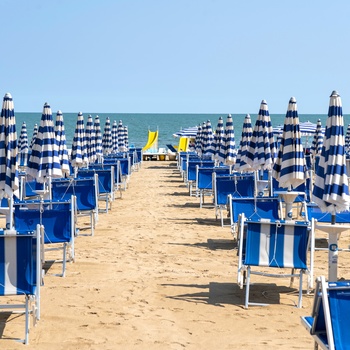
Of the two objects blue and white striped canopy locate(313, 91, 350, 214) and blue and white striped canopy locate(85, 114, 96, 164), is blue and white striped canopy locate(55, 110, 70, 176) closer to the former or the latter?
blue and white striped canopy locate(85, 114, 96, 164)

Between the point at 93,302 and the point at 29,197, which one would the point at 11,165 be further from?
the point at 29,197

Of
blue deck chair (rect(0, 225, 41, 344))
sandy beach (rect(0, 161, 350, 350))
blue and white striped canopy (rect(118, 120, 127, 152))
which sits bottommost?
sandy beach (rect(0, 161, 350, 350))

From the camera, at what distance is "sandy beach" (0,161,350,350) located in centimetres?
508

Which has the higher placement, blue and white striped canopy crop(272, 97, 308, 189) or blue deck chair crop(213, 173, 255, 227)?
blue and white striped canopy crop(272, 97, 308, 189)

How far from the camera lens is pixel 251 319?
5625mm

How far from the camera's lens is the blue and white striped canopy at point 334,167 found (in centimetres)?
563

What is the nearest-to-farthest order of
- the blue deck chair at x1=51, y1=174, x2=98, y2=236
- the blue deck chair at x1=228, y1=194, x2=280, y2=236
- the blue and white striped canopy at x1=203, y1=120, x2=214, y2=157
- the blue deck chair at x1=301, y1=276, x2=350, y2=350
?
1. the blue deck chair at x1=301, y1=276, x2=350, y2=350
2. the blue deck chair at x1=228, y1=194, x2=280, y2=236
3. the blue deck chair at x1=51, y1=174, x2=98, y2=236
4. the blue and white striped canopy at x1=203, y1=120, x2=214, y2=157

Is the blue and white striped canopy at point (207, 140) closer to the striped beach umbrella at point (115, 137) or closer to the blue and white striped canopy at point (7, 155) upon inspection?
the striped beach umbrella at point (115, 137)

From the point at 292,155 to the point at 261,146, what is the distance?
2.51m

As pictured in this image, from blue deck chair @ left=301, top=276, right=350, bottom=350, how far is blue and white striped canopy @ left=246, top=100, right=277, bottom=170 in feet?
23.0

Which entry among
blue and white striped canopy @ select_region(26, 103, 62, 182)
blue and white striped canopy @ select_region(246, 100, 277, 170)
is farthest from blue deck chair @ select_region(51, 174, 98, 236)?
blue and white striped canopy @ select_region(246, 100, 277, 170)

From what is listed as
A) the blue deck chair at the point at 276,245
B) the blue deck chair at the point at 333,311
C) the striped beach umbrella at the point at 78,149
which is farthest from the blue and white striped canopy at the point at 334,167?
the striped beach umbrella at the point at 78,149

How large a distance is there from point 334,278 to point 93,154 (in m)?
13.0

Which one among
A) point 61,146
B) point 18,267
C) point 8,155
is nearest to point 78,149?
point 61,146
